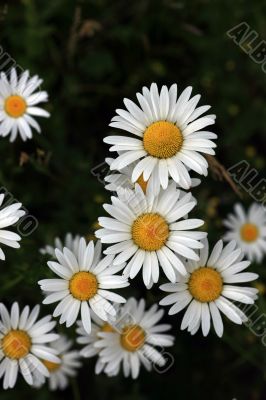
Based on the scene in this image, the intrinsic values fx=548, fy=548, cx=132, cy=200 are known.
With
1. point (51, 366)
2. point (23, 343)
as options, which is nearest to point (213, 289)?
point (23, 343)

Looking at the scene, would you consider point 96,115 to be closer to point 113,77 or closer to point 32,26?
point 113,77

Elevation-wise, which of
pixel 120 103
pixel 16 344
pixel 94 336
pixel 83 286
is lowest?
pixel 16 344

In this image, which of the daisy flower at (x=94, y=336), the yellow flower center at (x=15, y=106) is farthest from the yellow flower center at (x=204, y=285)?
the yellow flower center at (x=15, y=106)

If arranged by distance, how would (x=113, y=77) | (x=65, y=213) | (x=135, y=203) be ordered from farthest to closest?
(x=113, y=77) < (x=65, y=213) < (x=135, y=203)

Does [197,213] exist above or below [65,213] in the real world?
above

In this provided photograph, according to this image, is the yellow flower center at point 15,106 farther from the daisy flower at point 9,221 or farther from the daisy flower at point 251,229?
the daisy flower at point 251,229

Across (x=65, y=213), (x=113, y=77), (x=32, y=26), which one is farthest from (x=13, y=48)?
(x=65, y=213)

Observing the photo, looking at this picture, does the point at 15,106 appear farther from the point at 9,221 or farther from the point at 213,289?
the point at 213,289
